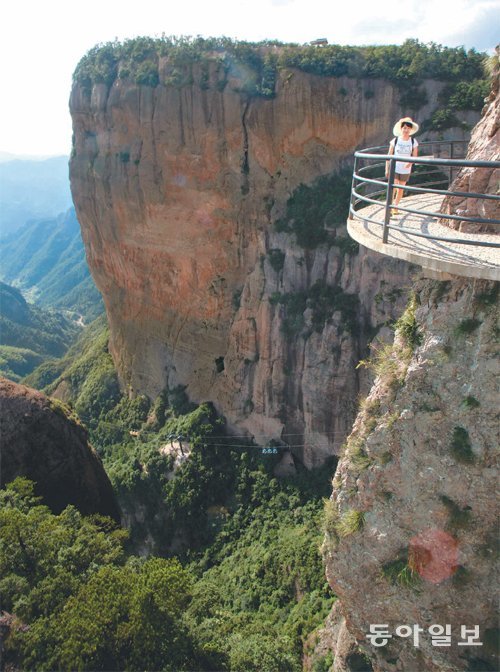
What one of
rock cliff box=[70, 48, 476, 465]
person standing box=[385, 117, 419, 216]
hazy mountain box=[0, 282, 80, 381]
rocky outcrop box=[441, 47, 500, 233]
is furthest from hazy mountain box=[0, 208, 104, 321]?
rocky outcrop box=[441, 47, 500, 233]

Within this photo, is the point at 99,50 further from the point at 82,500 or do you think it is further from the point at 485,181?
Answer: the point at 485,181

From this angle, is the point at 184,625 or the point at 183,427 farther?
the point at 183,427

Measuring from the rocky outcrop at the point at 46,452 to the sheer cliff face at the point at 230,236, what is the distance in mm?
9747

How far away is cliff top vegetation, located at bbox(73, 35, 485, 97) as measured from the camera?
883 inches

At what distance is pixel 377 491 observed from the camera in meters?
6.93

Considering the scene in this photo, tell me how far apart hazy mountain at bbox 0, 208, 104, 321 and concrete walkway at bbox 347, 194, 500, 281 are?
359ft

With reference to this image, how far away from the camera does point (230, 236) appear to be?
26.8 m

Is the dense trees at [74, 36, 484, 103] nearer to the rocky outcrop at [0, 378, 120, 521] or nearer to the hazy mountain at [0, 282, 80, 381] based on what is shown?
the rocky outcrop at [0, 378, 120, 521]

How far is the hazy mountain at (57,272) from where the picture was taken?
12456 centimetres

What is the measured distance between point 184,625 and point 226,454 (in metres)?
14.3

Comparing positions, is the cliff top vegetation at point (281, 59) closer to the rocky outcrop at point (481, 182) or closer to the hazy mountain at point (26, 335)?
the rocky outcrop at point (481, 182)

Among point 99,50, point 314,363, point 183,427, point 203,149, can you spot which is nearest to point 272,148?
point 203,149

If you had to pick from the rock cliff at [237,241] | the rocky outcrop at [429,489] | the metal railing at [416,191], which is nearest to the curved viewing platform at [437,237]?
the metal railing at [416,191]

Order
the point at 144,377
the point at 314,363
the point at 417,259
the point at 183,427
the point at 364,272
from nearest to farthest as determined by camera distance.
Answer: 1. the point at 417,259
2. the point at 364,272
3. the point at 314,363
4. the point at 183,427
5. the point at 144,377
